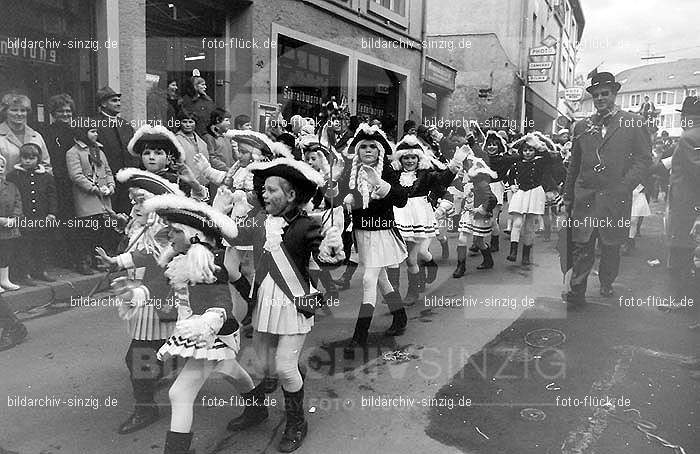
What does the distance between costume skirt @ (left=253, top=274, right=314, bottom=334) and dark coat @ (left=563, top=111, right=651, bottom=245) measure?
3.83 meters

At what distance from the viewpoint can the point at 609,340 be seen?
5.08 metres

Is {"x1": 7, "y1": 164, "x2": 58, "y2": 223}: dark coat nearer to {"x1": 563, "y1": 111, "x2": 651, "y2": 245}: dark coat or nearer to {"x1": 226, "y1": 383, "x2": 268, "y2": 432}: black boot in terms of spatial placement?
{"x1": 226, "y1": 383, "x2": 268, "y2": 432}: black boot

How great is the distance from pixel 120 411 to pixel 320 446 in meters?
1.35

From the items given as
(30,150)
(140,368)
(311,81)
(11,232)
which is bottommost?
(140,368)

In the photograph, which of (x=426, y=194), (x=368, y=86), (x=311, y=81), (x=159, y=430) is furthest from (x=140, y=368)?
(x=368, y=86)

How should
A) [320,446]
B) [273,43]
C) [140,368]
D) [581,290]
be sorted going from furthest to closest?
[273,43]
[581,290]
[140,368]
[320,446]

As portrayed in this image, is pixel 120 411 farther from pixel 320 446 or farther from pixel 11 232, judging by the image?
pixel 11 232

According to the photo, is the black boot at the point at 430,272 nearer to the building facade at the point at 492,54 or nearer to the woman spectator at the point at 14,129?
the woman spectator at the point at 14,129

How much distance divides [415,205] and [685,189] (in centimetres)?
275

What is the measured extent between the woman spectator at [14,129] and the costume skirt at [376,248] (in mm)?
3536

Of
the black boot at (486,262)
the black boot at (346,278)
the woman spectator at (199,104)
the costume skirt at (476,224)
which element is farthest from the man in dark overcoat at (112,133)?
the black boot at (486,262)

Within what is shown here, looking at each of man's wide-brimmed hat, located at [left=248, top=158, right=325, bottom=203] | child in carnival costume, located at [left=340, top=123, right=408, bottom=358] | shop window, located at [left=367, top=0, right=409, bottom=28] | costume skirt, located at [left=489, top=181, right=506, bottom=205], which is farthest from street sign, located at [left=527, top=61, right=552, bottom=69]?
man's wide-brimmed hat, located at [left=248, top=158, right=325, bottom=203]

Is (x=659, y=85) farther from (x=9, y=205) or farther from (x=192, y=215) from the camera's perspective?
(x=9, y=205)

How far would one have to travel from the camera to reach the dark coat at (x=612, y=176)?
5.87 m
